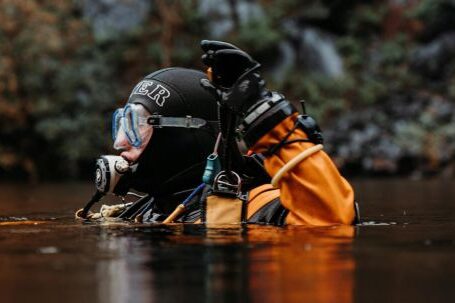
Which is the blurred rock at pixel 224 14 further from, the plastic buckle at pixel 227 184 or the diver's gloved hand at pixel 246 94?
the diver's gloved hand at pixel 246 94

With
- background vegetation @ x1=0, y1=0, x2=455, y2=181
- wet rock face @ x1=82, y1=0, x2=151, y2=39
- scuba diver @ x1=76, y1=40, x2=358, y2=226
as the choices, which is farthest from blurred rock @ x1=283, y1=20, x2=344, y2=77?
scuba diver @ x1=76, y1=40, x2=358, y2=226

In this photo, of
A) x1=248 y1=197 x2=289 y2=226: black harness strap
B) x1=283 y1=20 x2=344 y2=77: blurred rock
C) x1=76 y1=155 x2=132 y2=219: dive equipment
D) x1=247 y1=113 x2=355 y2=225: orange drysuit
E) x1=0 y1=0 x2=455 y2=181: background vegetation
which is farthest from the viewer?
x1=283 y1=20 x2=344 y2=77: blurred rock

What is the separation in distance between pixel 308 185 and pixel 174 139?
1.43 m

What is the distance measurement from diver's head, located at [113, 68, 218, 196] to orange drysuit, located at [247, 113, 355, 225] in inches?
44.9

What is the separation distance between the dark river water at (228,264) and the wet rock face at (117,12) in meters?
22.9

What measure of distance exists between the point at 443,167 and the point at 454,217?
1484 cm

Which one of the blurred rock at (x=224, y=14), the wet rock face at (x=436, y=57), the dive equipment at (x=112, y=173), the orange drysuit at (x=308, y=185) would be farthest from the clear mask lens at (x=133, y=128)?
the blurred rock at (x=224, y=14)

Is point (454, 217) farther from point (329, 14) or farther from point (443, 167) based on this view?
point (329, 14)

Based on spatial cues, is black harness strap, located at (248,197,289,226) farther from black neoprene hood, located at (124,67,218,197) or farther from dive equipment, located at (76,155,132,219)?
dive equipment, located at (76,155,132,219)

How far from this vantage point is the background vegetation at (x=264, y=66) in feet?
73.8

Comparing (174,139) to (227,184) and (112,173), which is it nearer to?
(112,173)

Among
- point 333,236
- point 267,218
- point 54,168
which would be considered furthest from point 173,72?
point 54,168

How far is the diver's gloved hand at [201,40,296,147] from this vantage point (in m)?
4.26

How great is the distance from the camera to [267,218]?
4.82 meters
